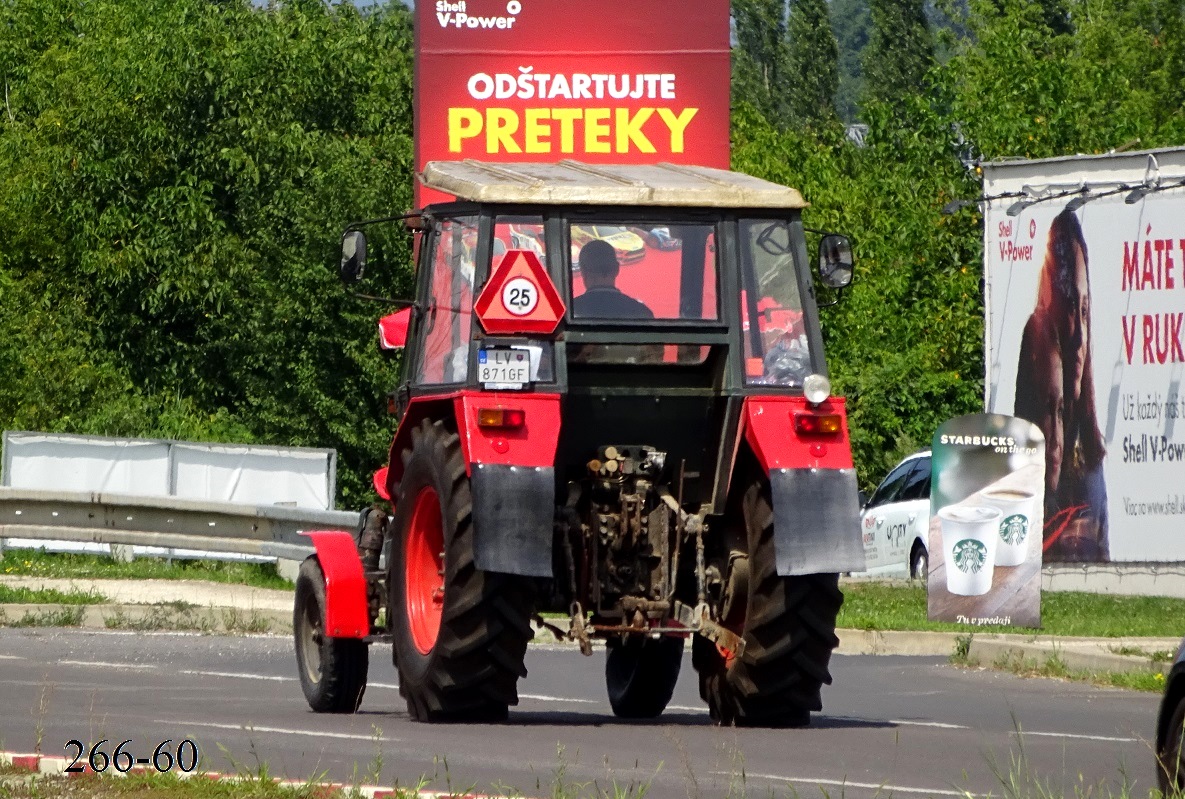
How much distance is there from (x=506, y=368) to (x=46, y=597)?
866 centimetres

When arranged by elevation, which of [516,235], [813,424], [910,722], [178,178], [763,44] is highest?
[763,44]

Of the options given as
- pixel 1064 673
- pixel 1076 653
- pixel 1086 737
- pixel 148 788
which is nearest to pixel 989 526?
pixel 1076 653

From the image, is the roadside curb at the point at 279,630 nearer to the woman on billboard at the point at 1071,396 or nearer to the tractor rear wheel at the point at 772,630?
the tractor rear wheel at the point at 772,630

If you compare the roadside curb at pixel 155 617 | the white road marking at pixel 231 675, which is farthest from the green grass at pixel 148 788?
the roadside curb at pixel 155 617

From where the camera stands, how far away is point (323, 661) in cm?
1128

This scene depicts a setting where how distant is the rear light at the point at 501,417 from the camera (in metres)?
10.3

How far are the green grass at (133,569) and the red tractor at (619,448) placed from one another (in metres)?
9.57

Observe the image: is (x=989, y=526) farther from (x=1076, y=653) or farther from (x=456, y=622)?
(x=456, y=622)

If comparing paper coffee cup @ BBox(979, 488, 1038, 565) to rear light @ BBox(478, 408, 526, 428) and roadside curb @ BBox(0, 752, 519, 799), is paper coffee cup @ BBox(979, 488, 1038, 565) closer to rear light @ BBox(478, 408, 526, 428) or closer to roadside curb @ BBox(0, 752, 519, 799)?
rear light @ BBox(478, 408, 526, 428)

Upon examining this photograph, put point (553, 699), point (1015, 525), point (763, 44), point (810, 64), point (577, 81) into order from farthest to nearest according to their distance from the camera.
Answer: point (763, 44) < point (810, 64) < point (577, 81) < point (1015, 525) < point (553, 699)

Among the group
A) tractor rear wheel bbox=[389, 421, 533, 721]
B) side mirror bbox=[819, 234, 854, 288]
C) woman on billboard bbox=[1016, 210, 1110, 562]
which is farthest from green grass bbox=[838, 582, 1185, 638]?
tractor rear wheel bbox=[389, 421, 533, 721]

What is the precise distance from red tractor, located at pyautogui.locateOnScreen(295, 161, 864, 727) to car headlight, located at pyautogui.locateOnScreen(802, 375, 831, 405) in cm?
1

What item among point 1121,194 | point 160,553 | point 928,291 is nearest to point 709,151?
point 1121,194

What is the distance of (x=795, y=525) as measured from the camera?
10.3 metres
